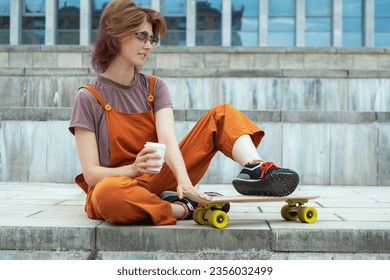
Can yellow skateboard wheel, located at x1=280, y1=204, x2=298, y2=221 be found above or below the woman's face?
below

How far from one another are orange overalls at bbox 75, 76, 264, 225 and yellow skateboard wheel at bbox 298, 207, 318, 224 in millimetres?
495

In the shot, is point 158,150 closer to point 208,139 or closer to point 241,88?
point 208,139

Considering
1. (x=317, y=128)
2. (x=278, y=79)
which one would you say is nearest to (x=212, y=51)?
(x=278, y=79)

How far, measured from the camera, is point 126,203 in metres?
3.35

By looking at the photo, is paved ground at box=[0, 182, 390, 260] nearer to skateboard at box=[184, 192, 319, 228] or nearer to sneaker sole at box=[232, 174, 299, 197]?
skateboard at box=[184, 192, 319, 228]

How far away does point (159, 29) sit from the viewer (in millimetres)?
3570

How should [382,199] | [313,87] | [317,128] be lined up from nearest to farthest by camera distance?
[382,199]
[317,128]
[313,87]

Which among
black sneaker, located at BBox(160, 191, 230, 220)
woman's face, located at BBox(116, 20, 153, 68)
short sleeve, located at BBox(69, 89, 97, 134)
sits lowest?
black sneaker, located at BBox(160, 191, 230, 220)

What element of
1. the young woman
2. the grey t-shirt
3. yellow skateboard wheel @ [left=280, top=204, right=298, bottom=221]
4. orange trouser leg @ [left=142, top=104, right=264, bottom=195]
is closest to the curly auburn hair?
the young woman

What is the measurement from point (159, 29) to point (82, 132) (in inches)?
30.3

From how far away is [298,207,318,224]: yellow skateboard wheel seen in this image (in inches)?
142

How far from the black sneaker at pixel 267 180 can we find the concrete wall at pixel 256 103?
3581 millimetres
